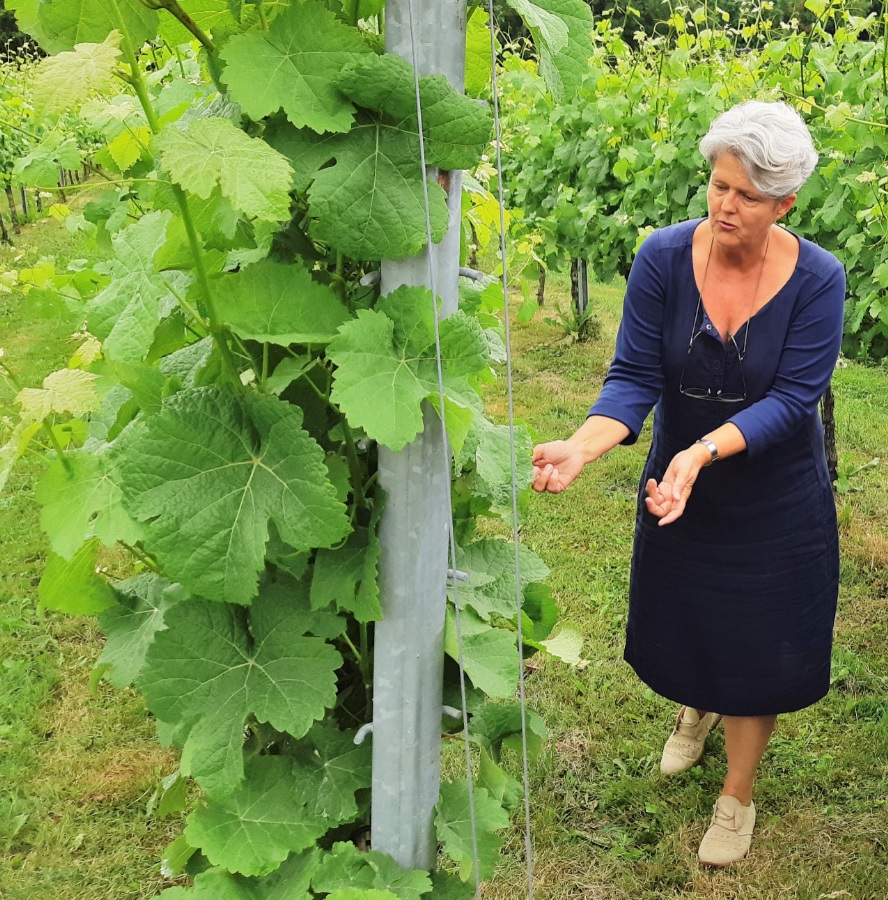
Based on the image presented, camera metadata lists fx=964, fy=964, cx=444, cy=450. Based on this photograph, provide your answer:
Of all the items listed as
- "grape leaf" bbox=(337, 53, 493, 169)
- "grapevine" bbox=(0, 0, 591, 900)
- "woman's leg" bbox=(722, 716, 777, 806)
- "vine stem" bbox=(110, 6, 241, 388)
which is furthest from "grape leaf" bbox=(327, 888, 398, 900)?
"woman's leg" bbox=(722, 716, 777, 806)

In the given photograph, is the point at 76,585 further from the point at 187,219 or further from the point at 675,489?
the point at 675,489

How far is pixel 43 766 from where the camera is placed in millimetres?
3266

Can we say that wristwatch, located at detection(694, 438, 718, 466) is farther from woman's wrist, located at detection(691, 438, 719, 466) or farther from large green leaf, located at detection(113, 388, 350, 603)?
large green leaf, located at detection(113, 388, 350, 603)

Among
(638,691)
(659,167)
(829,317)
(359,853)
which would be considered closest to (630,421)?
(829,317)

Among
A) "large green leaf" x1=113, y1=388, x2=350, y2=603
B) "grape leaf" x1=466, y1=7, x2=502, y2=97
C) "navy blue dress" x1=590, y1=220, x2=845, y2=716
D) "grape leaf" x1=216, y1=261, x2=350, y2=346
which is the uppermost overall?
"grape leaf" x1=466, y1=7, x2=502, y2=97

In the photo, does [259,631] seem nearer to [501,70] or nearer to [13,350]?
[13,350]

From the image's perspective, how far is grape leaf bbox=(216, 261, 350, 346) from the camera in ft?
4.00

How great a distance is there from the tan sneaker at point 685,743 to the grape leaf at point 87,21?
2.75 metres

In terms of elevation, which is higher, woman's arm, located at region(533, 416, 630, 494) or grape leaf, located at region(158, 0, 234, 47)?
grape leaf, located at region(158, 0, 234, 47)

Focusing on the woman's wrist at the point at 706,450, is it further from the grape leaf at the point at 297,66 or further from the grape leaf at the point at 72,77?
the grape leaf at the point at 72,77

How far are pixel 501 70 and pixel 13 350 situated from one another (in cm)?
551

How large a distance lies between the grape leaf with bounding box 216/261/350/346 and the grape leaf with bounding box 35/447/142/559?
34 centimetres

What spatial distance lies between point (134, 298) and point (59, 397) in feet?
0.58

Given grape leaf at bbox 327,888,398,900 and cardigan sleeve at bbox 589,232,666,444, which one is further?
cardigan sleeve at bbox 589,232,666,444
